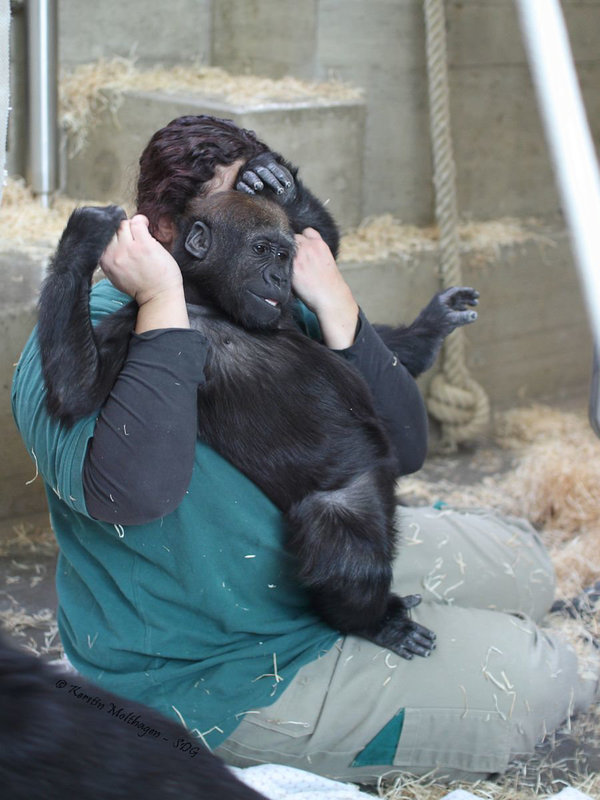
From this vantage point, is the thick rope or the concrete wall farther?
the concrete wall

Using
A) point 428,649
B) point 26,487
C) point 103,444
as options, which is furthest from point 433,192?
point 103,444

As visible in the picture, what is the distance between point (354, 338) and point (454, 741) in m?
0.79

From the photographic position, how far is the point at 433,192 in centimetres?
411

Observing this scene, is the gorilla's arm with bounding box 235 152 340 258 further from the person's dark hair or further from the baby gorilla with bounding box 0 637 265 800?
the baby gorilla with bounding box 0 637 265 800

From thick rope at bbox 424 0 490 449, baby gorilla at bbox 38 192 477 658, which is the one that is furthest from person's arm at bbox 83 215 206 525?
thick rope at bbox 424 0 490 449

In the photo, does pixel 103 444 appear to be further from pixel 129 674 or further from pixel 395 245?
pixel 395 245

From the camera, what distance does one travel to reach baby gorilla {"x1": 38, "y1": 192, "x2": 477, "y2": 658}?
6.07ft

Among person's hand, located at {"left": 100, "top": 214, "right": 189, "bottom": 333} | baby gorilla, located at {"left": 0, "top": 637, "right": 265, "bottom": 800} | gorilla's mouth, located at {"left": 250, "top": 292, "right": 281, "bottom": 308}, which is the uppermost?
person's hand, located at {"left": 100, "top": 214, "right": 189, "bottom": 333}

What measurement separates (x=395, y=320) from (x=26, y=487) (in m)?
1.46

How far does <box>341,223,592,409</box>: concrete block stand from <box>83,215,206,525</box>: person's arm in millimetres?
2119

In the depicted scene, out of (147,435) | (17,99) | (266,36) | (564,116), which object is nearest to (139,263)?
(147,435)

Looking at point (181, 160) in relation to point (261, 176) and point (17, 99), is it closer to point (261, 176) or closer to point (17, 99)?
point (261, 176)

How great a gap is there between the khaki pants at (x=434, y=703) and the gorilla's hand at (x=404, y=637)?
0.05 feet

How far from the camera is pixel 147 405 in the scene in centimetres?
160
